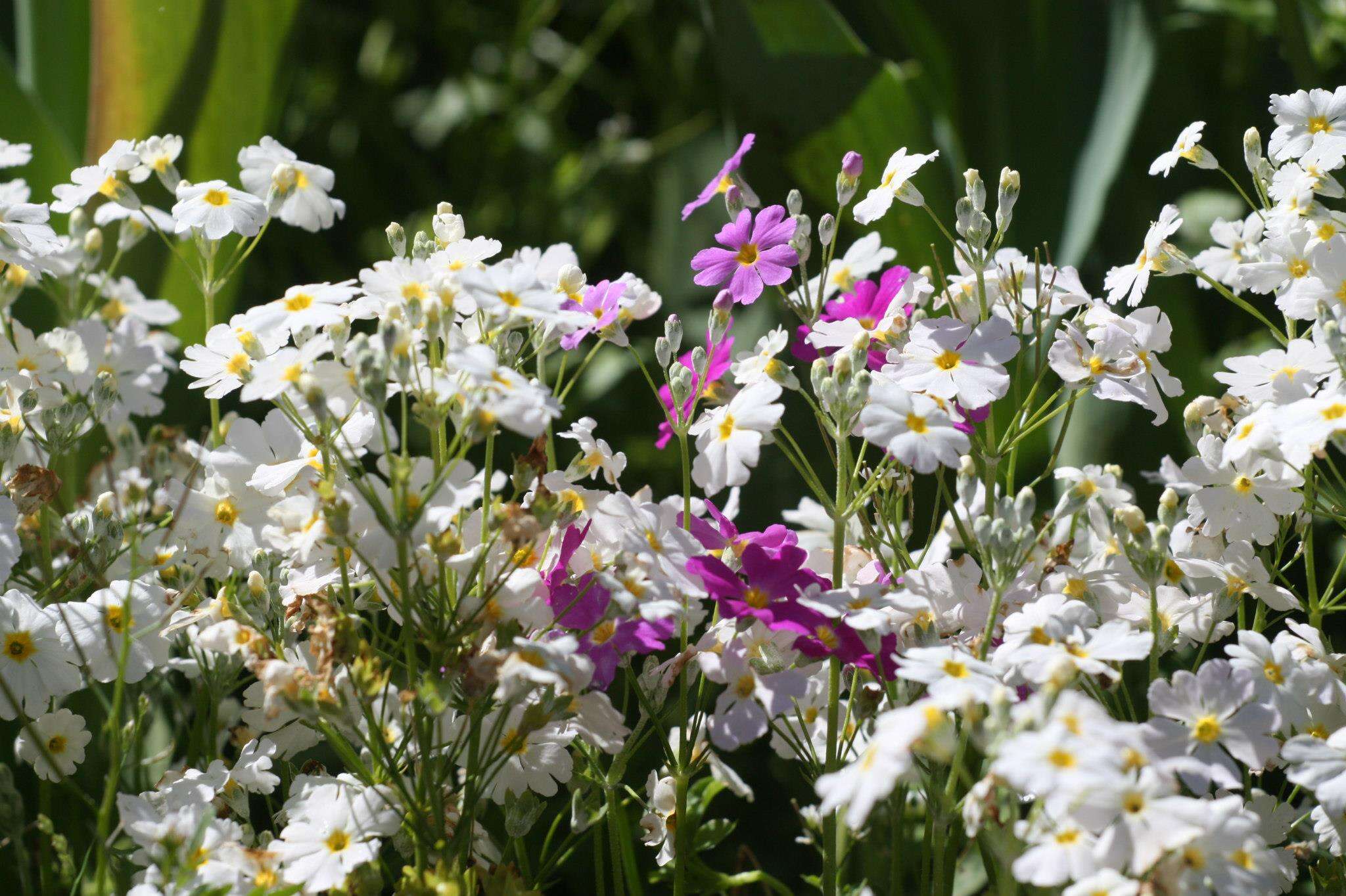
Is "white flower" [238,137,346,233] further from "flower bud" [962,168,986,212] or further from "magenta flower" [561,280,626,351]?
"flower bud" [962,168,986,212]

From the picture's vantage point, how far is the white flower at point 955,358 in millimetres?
579

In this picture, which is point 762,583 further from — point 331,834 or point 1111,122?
point 1111,122

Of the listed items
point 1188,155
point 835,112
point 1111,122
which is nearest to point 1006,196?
point 1188,155

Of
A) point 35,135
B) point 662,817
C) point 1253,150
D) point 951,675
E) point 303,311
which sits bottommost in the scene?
point 662,817

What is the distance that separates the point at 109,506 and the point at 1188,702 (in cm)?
53

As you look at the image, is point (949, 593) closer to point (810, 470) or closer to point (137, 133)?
point (810, 470)

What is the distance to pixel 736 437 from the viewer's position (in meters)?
0.57

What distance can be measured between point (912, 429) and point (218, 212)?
0.39 metres

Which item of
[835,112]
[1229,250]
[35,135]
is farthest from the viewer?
[835,112]

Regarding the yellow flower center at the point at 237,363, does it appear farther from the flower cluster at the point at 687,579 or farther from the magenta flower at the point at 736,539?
the magenta flower at the point at 736,539

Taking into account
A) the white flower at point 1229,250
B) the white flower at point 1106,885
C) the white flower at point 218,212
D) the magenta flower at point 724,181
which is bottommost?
the white flower at point 1106,885

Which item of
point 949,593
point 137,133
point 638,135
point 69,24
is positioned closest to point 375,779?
point 949,593

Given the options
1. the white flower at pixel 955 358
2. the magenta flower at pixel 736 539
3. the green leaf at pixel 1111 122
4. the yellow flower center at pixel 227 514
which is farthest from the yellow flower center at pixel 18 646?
the green leaf at pixel 1111 122

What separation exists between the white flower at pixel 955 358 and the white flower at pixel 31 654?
1.41 feet
